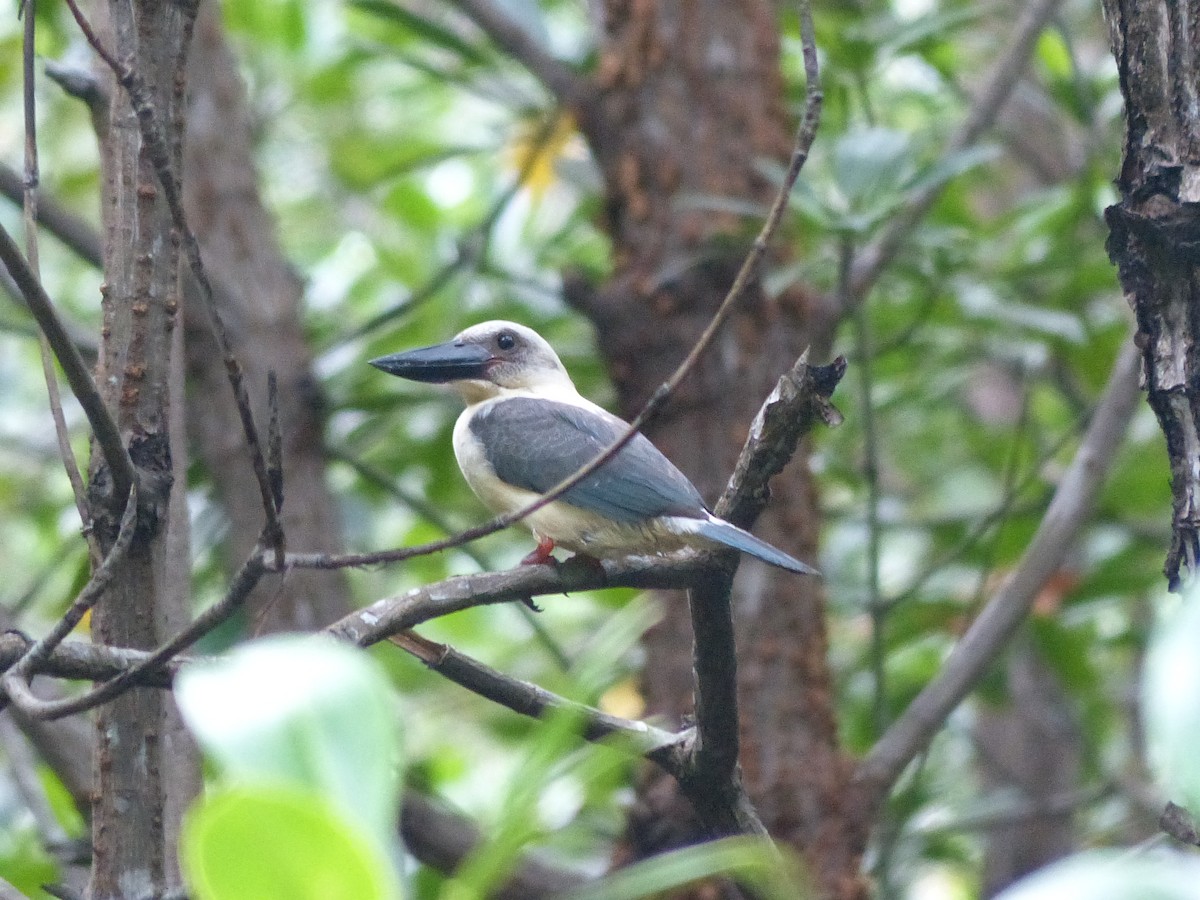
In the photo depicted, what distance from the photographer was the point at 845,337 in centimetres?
462

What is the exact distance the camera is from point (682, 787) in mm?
1941

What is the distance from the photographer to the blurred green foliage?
3.58 meters

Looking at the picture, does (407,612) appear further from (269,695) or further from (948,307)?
(948,307)

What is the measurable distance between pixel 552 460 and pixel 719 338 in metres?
0.89

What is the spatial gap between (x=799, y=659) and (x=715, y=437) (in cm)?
60

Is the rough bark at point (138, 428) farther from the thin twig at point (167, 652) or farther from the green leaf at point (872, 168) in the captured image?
the green leaf at point (872, 168)

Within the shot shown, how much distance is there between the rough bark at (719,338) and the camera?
3.31 metres

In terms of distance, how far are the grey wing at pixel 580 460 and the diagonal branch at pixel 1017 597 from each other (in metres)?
0.84

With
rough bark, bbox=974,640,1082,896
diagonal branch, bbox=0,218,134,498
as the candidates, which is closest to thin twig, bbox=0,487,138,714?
diagonal branch, bbox=0,218,134,498

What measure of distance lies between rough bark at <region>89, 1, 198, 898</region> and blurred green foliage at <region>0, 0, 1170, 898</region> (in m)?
0.89

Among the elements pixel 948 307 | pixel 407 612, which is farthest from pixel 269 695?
pixel 948 307

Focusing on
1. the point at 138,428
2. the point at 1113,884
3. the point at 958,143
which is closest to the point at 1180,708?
the point at 1113,884

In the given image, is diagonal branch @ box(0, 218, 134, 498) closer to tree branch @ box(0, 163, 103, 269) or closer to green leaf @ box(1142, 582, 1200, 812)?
green leaf @ box(1142, 582, 1200, 812)

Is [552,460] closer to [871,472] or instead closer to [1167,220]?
[871,472]
